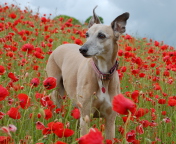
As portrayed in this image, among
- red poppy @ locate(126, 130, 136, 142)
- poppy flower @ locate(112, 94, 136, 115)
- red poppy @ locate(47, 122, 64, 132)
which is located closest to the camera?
poppy flower @ locate(112, 94, 136, 115)

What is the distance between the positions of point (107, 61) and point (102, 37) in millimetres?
322

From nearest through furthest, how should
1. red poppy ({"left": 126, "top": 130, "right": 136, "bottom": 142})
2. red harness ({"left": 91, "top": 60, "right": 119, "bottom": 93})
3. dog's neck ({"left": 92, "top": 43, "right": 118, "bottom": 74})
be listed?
red poppy ({"left": 126, "top": 130, "right": 136, "bottom": 142}) < red harness ({"left": 91, "top": 60, "right": 119, "bottom": 93}) < dog's neck ({"left": 92, "top": 43, "right": 118, "bottom": 74})

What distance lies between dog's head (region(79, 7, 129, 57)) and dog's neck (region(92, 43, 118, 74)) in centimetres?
5

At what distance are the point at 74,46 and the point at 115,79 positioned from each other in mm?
1964

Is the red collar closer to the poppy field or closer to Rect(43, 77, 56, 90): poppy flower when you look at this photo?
the poppy field

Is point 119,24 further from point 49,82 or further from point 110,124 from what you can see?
point 49,82

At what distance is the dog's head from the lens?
125 inches

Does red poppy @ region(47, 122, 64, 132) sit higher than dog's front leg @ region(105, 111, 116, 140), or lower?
higher

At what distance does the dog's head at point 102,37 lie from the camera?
3168 mm

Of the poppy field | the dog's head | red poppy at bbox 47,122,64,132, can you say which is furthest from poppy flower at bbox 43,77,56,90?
the dog's head

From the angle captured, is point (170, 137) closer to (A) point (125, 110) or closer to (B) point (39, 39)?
(A) point (125, 110)

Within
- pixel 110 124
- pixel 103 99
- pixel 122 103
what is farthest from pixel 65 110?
pixel 122 103

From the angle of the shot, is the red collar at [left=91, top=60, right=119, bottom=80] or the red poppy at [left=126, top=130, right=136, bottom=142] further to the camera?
the red collar at [left=91, top=60, right=119, bottom=80]

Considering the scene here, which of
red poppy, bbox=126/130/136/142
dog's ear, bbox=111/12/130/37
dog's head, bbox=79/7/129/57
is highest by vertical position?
dog's ear, bbox=111/12/130/37
